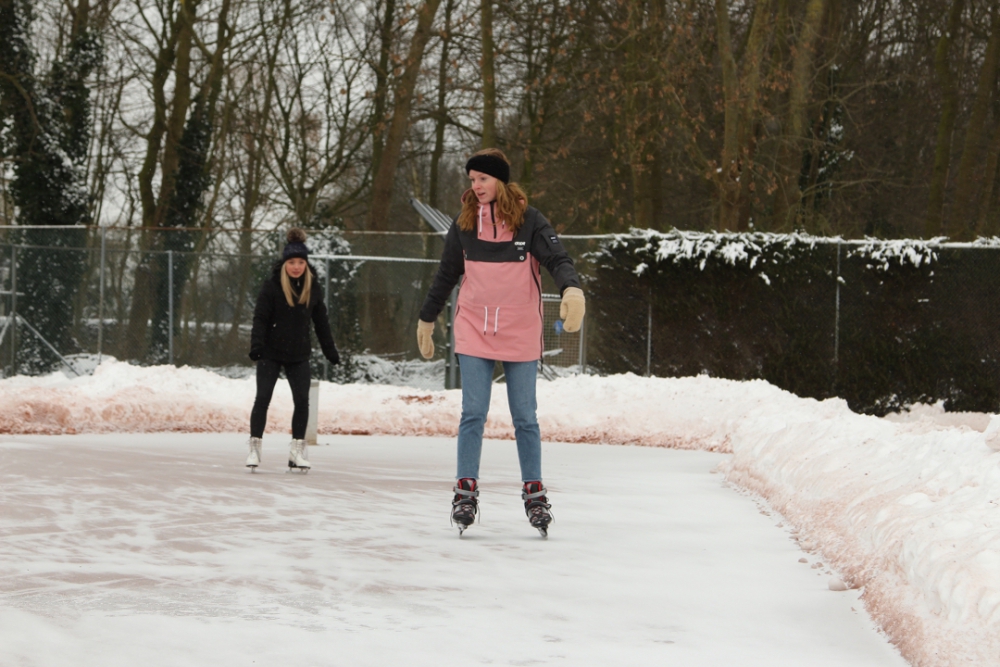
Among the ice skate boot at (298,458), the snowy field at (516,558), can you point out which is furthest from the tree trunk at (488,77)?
the ice skate boot at (298,458)

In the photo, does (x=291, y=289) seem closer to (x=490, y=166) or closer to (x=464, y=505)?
(x=490, y=166)

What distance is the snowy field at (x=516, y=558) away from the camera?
4152mm

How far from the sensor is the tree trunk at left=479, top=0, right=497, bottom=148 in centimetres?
2542

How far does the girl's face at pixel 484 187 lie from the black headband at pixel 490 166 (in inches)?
1.0

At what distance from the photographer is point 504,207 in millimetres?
6645

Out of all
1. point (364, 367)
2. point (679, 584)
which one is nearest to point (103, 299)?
point (364, 367)

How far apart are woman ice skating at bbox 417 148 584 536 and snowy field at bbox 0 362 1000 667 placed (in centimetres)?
38

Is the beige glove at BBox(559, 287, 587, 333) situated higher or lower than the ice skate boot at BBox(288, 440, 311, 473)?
higher

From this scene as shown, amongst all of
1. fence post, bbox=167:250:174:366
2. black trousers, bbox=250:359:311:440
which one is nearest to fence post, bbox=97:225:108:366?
fence post, bbox=167:250:174:366

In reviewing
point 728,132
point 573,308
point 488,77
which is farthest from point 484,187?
point 488,77

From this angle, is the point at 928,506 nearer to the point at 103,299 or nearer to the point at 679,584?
the point at 679,584

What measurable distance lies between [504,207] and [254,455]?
3.79 meters

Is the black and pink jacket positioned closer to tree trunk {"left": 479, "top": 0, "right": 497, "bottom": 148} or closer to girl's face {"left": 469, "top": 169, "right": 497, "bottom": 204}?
girl's face {"left": 469, "top": 169, "right": 497, "bottom": 204}

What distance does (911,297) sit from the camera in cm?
1812
